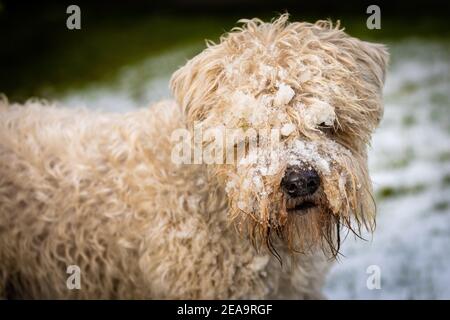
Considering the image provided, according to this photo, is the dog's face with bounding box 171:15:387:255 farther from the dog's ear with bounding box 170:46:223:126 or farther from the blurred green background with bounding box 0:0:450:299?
the blurred green background with bounding box 0:0:450:299

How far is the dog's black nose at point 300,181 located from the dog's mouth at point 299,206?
53mm

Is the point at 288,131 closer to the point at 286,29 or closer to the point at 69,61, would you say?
the point at 286,29

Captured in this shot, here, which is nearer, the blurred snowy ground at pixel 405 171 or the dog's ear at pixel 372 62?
the dog's ear at pixel 372 62

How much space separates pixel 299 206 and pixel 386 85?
21.8 ft

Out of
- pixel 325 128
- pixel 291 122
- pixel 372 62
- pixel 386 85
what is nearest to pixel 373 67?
pixel 372 62

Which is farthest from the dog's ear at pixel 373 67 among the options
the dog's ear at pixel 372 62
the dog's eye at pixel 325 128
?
the dog's eye at pixel 325 128

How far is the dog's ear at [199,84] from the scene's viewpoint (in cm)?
333

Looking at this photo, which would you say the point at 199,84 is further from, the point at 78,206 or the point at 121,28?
the point at 121,28

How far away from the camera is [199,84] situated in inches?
132

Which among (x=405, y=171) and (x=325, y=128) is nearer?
(x=325, y=128)

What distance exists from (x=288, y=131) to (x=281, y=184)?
0.25m

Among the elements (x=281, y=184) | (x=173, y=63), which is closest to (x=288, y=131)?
(x=281, y=184)

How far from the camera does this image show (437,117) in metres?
7.92

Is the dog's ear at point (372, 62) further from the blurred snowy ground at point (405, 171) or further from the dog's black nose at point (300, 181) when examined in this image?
the blurred snowy ground at point (405, 171)
